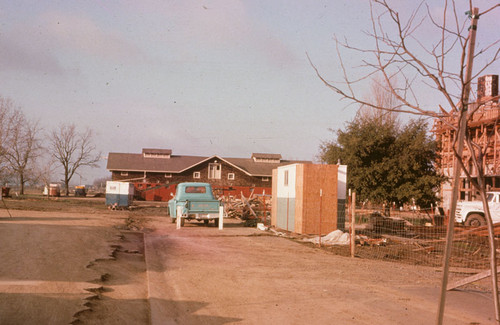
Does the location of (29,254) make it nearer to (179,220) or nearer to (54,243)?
(54,243)

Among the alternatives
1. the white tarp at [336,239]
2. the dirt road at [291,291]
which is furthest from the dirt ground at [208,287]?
the white tarp at [336,239]

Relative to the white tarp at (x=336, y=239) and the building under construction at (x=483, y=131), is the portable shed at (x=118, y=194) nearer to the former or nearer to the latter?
the building under construction at (x=483, y=131)

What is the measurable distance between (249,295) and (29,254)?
5454 millimetres

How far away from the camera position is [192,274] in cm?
936

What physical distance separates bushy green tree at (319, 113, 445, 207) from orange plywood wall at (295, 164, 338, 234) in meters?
7.68

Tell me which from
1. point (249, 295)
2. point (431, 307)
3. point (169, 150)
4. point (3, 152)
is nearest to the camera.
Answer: point (431, 307)

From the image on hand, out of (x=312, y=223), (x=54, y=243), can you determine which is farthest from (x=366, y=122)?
(x=54, y=243)

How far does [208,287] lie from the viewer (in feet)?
26.7

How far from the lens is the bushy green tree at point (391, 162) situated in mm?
26156

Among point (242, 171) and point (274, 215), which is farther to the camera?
point (242, 171)

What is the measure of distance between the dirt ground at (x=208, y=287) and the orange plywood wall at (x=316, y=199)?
5.64m

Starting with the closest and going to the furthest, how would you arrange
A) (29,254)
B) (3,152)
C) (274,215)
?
1. (29,254)
2. (274,215)
3. (3,152)

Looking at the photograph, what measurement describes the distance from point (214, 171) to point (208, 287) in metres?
54.1

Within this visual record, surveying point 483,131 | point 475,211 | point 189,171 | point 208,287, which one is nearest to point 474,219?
point 475,211
